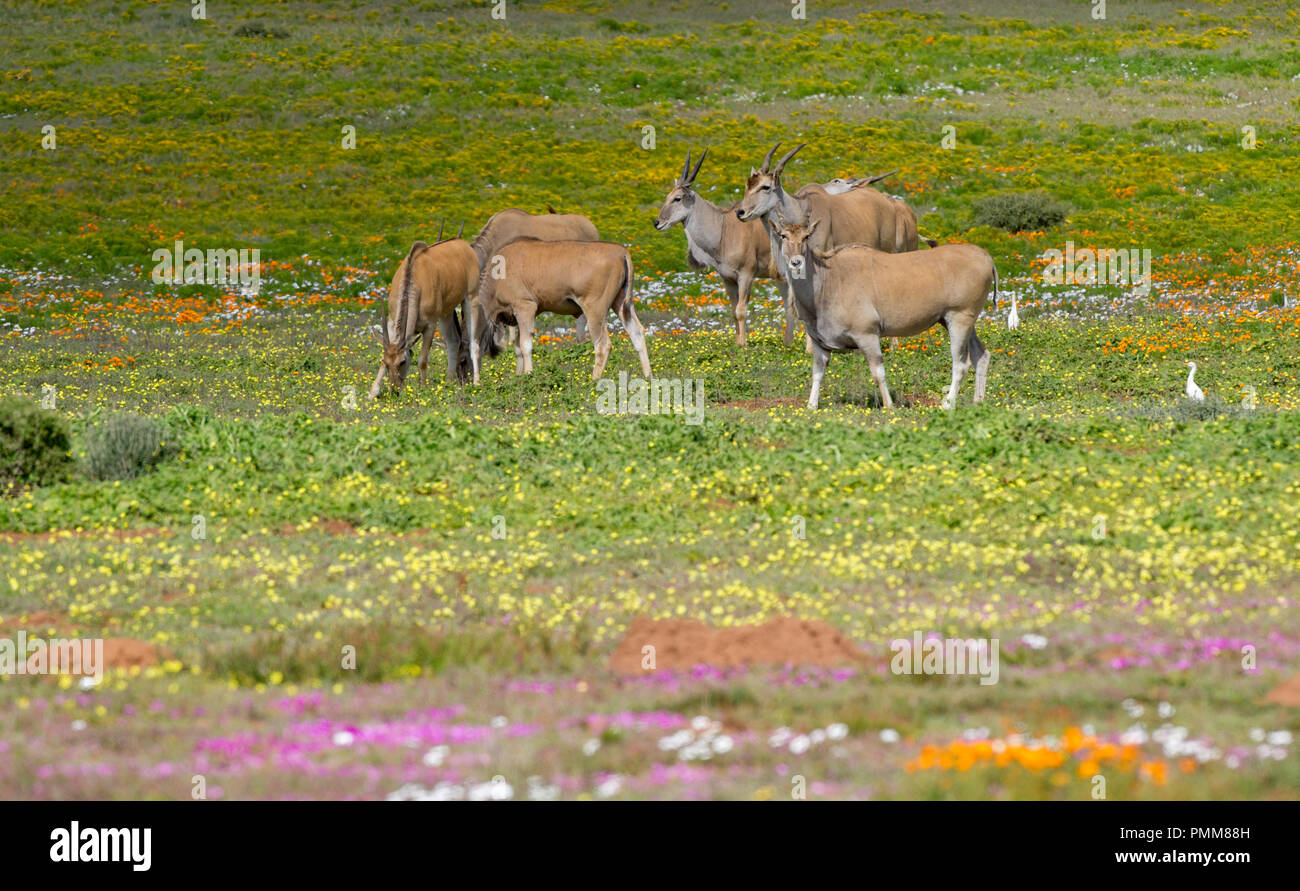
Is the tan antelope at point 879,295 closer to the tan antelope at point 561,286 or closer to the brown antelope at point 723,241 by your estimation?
the tan antelope at point 561,286

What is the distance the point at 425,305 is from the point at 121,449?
7.34 meters

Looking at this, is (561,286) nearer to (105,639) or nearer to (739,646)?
(105,639)

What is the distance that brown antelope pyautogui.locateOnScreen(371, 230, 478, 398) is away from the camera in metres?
21.4

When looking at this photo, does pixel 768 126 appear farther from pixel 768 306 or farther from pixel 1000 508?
pixel 1000 508

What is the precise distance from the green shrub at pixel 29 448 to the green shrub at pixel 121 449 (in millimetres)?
343

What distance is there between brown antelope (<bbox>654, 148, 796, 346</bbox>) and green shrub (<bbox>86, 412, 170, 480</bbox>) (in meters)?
12.4

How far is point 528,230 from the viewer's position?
2705 cm

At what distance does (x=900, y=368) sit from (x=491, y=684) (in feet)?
49.4

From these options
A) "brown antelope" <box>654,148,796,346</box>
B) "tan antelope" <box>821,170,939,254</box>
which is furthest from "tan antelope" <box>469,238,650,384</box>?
"tan antelope" <box>821,170,939,254</box>

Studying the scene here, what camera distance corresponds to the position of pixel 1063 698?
8.52 metres

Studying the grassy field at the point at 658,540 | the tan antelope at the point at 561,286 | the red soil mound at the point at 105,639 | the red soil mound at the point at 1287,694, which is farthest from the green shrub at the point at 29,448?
the red soil mound at the point at 1287,694

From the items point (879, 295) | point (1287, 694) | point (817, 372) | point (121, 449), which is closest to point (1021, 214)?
point (879, 295)

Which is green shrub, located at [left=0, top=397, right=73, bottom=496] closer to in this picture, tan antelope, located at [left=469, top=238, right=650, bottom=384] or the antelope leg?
tan antelope, located at [left=469, top=238, right=650, bottom=384]

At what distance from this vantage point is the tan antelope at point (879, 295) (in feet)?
63.7
